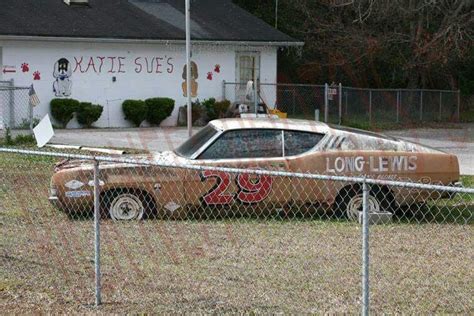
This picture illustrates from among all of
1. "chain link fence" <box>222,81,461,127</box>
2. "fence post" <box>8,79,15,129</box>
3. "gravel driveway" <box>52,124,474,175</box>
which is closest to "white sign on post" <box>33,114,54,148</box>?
"gravel driveway" <box>52,124,474,175</box>

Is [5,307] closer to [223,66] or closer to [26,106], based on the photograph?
[26,106]

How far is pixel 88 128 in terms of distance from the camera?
27.3m

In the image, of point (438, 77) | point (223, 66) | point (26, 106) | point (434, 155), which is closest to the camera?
point (434, 155)

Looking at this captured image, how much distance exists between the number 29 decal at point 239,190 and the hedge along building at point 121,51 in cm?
1669

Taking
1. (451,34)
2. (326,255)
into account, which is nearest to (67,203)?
(326,255)

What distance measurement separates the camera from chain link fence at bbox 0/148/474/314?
7.37 meters

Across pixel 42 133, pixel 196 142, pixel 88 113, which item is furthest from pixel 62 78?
pixel 196 142

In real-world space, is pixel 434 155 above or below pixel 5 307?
above

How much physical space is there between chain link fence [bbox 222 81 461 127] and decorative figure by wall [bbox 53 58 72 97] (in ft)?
17.8

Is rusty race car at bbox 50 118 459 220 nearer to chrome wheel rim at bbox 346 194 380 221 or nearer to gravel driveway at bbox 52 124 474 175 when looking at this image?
chrome wheel rim at bbox 346 194 380 221

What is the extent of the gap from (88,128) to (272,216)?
17.1 metres

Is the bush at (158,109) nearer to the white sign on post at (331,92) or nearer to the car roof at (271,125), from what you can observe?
the white sign on post at (331,92)

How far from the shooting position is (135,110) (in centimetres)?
2788

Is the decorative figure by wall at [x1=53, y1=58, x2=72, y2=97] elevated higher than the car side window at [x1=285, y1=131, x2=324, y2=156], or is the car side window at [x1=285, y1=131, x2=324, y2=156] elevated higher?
the decorative figure by wall at [x1=53, y1=58, x2=72, y2=97]
